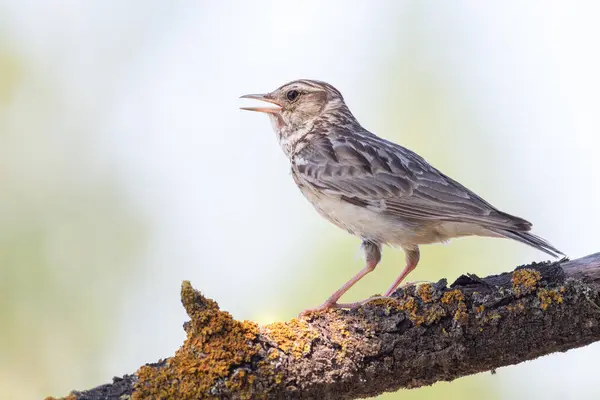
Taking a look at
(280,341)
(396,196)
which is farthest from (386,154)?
(280,341)

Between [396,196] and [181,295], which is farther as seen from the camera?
[396,196]

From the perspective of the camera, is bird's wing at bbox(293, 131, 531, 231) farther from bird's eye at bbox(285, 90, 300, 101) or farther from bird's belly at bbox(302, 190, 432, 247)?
bird's eye at bbox(285, 90, 300, 101)

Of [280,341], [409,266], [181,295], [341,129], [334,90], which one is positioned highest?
[334,90]

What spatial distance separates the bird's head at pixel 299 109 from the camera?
26.7ft

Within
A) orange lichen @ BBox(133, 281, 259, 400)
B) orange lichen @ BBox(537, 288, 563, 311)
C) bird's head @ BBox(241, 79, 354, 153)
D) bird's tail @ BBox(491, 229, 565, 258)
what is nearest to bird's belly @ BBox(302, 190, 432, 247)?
bird's tail @ BBox(491, 229, 565, 258)

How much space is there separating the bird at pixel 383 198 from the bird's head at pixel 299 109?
8cm

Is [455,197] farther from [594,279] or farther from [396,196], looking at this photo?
[594,279]

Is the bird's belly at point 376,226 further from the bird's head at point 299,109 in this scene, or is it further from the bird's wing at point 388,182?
the bird's head at point 299,109

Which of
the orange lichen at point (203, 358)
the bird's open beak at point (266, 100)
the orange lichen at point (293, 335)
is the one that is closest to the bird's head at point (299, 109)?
the bird's open beak at point (266, 100)

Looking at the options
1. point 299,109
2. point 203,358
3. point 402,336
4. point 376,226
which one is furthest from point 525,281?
point 299,109

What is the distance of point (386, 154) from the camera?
287 inches

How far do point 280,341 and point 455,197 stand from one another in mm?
2659

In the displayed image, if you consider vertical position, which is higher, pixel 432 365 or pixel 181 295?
pixel 181 295

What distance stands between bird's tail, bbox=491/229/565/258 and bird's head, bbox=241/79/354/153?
8.81 ft
